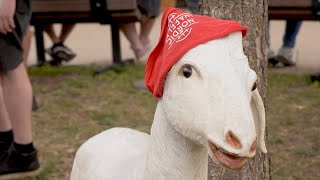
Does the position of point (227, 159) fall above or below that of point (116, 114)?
above

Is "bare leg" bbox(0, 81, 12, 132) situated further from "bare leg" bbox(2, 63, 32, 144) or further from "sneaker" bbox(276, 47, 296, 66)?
"sneaker" bbox(276, 47, 296, 66)

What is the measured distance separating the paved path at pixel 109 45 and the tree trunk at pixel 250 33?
3609mm

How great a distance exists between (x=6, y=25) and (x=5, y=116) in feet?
1.64

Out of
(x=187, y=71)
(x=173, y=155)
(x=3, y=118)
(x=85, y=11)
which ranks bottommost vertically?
(x=85, y=11)

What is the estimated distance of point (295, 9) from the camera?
5.30 metres

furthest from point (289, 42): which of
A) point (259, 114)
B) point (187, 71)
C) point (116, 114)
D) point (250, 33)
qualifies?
point (187, 71)

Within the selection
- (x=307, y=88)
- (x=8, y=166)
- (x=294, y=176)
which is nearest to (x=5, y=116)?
(x=8, y=166)

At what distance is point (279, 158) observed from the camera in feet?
12.3

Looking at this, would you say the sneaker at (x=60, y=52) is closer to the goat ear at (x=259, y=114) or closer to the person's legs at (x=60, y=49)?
the person's legs at (x=60, y=49)

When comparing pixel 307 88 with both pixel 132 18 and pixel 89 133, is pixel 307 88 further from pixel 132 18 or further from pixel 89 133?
pixel 89 133

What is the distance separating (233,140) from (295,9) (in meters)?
3.98

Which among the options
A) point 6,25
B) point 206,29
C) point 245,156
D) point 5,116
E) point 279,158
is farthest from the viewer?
point 279,158

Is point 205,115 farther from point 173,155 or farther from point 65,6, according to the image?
point 65,6

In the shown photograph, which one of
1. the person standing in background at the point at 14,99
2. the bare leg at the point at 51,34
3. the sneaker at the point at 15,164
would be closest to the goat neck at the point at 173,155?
the person standing in background at the point at 14,99
